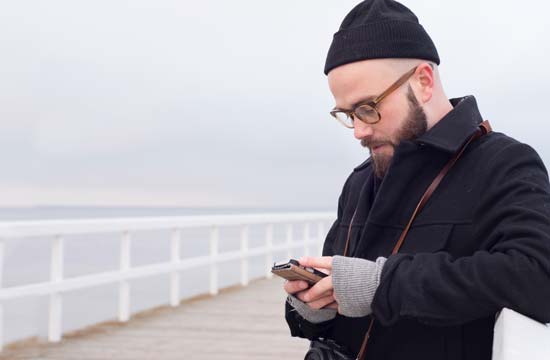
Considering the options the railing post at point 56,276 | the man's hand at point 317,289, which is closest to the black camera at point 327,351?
the man's hand at point 317,289

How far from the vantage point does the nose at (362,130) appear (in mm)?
2029

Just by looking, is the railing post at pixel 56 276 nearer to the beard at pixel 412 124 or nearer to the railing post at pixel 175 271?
the railing post at pixel 175 271

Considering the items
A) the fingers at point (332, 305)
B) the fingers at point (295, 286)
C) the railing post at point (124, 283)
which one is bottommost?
the railing post at point (124, 283)

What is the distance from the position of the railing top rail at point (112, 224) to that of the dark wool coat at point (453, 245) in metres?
3.95

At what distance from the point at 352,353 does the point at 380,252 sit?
32 centimetres

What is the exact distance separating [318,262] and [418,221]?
0.31m

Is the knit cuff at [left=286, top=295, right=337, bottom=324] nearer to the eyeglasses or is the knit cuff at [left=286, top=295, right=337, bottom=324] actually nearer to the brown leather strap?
the brown leather strap

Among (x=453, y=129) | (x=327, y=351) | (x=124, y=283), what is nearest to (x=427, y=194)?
(x=453, y=129)

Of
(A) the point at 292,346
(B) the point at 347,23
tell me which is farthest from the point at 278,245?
(B) the point at 347,23

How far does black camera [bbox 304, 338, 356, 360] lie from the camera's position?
1977mm

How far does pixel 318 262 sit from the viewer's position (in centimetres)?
179

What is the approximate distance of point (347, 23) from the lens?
2139mm

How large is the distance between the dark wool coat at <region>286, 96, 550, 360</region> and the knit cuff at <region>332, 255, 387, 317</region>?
0.08 ft

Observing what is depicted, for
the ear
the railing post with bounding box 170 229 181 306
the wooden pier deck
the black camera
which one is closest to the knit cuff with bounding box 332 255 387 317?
the black camera
